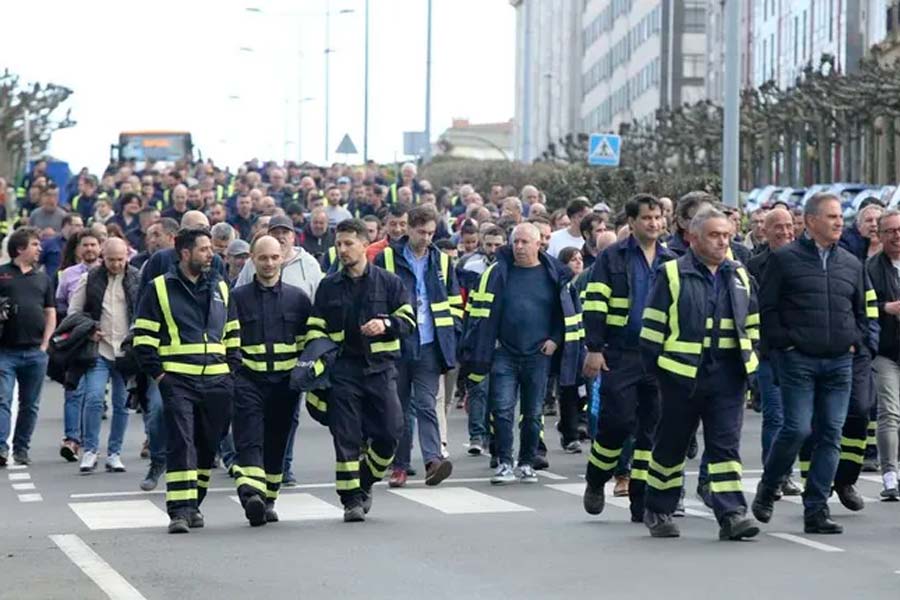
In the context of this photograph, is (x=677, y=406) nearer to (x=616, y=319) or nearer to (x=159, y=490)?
(x=616, y=319)

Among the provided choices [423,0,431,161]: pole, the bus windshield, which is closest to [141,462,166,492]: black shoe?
[423,0,431,161]: pole

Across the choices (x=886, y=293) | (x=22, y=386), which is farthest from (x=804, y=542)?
(x=22, y=386)

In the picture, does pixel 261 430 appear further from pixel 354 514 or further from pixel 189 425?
pixel 354 514

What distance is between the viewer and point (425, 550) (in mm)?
13039

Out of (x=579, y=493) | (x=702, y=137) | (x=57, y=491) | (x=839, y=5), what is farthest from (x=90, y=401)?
(x=839, y=5)

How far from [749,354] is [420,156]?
64332 millimetres

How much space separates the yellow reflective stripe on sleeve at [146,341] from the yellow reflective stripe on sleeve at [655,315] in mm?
2923

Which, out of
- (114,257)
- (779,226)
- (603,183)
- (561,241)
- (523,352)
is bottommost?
(523,352)

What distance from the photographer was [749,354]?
1321 centimetres

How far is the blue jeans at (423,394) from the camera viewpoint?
1703cm

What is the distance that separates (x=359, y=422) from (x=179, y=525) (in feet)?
4.47

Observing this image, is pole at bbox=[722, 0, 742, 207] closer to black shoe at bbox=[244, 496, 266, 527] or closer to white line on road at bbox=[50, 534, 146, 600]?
black shoe at bbox=[244, 496, 266, 527]

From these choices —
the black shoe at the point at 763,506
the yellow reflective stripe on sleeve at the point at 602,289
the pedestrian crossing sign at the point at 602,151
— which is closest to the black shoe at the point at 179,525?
the yellow reflective stripe on sleeve at the point at 602,289

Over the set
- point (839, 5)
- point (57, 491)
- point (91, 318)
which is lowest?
point (57, 491)
